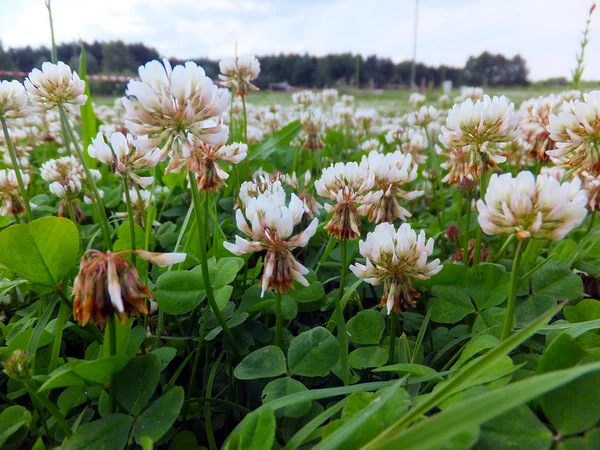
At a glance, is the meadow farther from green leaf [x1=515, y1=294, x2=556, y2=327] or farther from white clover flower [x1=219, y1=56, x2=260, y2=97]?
white clover flower [x1=219, y1=56, x2=260, y2=97]

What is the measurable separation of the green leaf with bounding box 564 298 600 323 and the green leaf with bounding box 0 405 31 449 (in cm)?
92

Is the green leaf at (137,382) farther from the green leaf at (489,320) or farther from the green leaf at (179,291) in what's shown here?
the green leaf at (489,320)

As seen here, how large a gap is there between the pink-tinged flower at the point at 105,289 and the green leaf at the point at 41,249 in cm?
20

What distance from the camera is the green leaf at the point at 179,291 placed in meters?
0.84

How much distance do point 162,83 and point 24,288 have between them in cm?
66

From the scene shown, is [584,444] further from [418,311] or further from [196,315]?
[196,315]

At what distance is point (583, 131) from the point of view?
0.92 meters

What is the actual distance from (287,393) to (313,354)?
0.26 ft

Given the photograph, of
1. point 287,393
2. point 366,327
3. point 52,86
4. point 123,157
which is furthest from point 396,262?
point 52,86

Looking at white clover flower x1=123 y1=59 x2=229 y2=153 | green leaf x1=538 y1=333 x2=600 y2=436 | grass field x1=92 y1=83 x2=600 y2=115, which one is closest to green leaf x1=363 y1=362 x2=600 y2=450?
green leaf x1=538 y1=333 x2=600 y2=436

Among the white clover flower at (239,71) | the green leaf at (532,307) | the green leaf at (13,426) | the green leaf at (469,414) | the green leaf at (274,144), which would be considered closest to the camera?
the green leaf at (469,414)

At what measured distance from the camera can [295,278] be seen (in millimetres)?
774

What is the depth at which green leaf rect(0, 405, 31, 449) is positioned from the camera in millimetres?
687

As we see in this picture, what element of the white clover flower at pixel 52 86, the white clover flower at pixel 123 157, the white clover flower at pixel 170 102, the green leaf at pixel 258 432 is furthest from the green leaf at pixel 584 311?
the white clover flower at pixel 52 86
